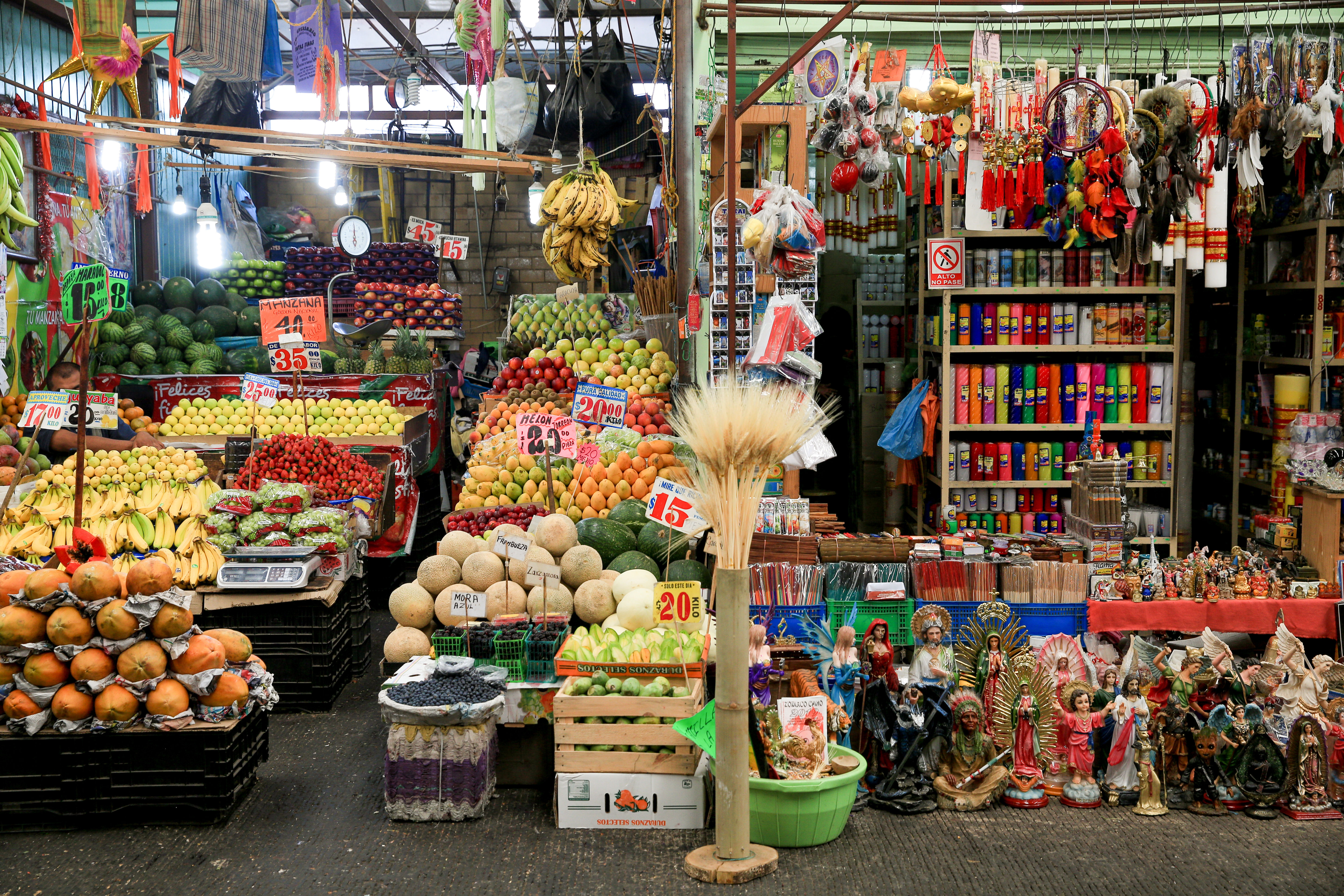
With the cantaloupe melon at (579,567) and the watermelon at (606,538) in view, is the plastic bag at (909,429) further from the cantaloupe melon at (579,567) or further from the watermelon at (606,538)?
the cantaloupe melon at (579,567)

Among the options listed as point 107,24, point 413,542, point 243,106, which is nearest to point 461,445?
point 413,542

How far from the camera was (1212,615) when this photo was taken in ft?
14.3

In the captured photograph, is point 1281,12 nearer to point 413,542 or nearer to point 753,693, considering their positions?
point 753,693

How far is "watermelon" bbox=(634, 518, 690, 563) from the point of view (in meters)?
5.05

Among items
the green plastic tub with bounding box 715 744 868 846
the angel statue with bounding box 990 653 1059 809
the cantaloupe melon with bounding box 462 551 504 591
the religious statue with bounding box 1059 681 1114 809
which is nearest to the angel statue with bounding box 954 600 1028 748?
the angel statue with bounding box 990 653 1059 809

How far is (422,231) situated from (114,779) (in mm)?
9077

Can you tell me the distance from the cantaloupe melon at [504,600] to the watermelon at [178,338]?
202 inches

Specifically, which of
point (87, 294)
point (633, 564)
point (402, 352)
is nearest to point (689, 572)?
point (633, 564)

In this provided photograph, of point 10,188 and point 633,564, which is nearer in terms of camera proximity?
point 633,564

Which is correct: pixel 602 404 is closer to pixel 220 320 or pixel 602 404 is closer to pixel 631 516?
pixel 631 516

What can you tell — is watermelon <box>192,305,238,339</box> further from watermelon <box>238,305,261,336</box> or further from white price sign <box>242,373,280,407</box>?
white price sign <box>242,373,280,407</box>

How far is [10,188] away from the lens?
19.3ft

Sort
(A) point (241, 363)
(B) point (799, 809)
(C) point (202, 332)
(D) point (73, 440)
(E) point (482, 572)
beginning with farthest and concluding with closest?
(C) point (202, 332)
(A) point (241, 363)
(D) point (73, 440)
(E) point (482, 572)
(B) point (799, 809)

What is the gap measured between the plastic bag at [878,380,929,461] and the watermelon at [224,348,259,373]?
508 cm
